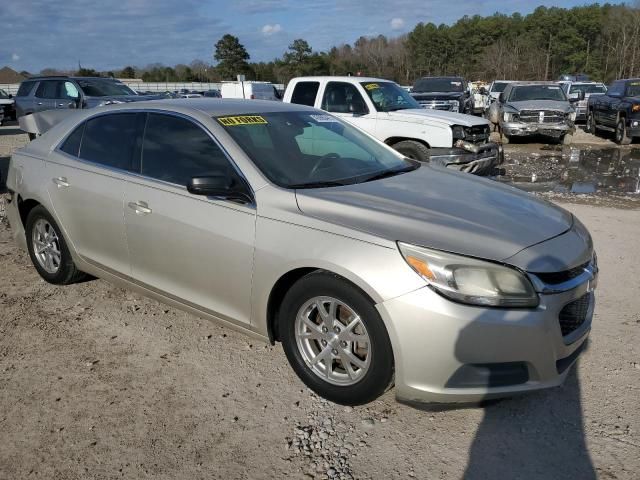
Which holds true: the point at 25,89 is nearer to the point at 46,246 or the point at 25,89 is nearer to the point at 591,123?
the point at 46,246

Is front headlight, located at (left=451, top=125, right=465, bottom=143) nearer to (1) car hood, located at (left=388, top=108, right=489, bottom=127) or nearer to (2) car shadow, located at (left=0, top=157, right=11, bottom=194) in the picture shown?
(1) car hood, located at (left=388, top=108, right=489, bottom=127)

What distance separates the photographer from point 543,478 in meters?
2.52

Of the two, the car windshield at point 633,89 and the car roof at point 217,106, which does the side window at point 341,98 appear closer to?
the car roof at point 217,106

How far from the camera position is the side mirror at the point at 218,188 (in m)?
3.17

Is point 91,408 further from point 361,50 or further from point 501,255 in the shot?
point 361,50

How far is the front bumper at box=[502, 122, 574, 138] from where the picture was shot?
50.7 feet

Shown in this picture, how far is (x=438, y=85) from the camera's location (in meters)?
19.8

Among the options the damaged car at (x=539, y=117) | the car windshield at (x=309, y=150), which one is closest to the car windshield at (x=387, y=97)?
the car windshield at (x=309, y=150)

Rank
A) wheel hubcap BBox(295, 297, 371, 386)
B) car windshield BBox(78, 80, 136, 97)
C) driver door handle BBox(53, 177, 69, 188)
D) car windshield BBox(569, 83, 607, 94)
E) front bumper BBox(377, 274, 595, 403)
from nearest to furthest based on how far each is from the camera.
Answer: front bumper BBox(377, 274, 595, 403) < wheel hubcap BBox(295, 297, 371, 386) < driver door handle BBox(53, 177, 69, 188) < car windshield BBox(78, 80, 136, 97) < car windshield BBox(569, 83, 607, 94)

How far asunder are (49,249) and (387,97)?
6.80 metres

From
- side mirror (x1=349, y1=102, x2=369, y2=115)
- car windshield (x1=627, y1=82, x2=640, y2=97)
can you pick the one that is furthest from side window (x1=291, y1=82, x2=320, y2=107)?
car windshield (x1=627, y1=82, x2=640, y2=97)

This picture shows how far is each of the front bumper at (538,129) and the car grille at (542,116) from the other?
0.11 metres

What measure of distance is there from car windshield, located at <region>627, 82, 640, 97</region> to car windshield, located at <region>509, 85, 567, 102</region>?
175 cm

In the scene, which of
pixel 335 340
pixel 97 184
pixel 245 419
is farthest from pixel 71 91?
pixel 335 340
